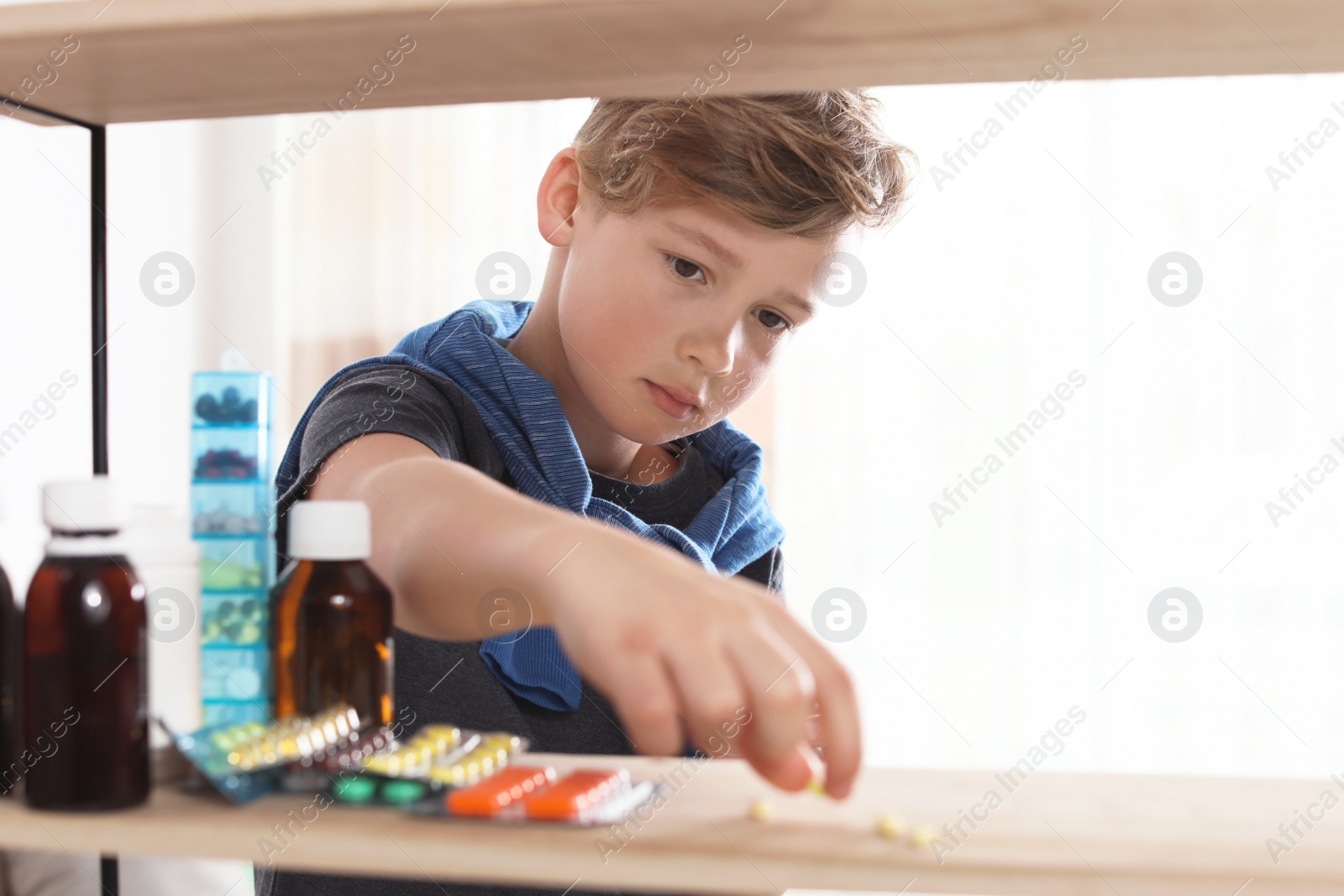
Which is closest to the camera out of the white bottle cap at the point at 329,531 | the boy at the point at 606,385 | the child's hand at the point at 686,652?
the child's hand at the point at 686,652

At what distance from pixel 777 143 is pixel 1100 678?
203cm

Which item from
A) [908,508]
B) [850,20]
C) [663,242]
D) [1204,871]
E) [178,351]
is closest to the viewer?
[1204,871]

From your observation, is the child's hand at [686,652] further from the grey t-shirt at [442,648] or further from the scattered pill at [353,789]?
the grey t-shirt at [442,648]

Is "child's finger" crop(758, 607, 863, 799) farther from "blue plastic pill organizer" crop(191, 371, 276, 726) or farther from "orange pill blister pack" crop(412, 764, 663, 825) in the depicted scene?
"blue plastic pill organizer" crop(191, 371, 276, 726)

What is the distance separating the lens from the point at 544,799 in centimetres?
43

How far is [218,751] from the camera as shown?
46 cm

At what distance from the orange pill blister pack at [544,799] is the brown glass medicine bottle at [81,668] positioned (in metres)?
0.13

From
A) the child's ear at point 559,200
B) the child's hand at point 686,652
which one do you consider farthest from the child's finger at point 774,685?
the child's ear at point 559,200

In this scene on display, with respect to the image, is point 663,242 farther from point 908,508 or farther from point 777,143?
point 908,508

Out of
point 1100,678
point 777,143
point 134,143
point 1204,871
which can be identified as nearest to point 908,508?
point 1100,678

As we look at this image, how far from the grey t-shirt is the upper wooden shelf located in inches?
7.7

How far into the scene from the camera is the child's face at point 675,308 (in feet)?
2.83

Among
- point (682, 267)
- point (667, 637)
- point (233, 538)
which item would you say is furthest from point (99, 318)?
point (667, 637)

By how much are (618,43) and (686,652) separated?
0.31 m
